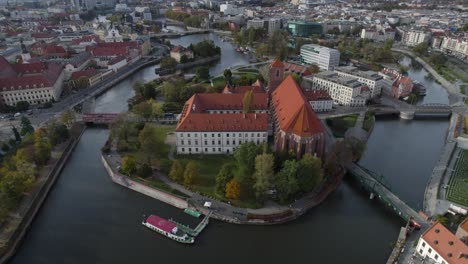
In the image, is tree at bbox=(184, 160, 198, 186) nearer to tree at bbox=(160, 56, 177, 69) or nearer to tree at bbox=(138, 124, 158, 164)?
tree at bbox=(138, 124, 158, 164)

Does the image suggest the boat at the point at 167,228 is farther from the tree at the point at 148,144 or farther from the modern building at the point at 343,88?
the modern building at the point at 343,88

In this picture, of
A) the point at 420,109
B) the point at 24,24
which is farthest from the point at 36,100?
the point at 24,24

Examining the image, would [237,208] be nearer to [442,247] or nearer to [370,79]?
[442,247]

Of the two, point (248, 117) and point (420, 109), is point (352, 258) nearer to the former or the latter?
point (248, 117)

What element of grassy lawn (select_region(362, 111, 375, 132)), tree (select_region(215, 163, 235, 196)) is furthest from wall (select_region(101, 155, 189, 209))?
grassy lawn (select_region(362, 111, 375, 132))

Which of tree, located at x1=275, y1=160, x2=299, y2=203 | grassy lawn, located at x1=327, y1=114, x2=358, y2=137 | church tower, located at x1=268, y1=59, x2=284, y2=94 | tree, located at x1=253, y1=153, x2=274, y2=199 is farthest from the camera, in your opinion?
church tower, located at x1=268, y1=59, x2=284, y2=94

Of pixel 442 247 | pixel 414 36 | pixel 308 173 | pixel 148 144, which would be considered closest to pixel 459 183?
pixel 442 247
